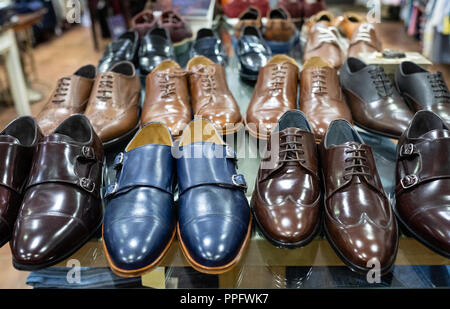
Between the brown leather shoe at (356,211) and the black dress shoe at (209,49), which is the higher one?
the black dress shoe at (209,49)

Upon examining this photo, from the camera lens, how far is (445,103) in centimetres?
94

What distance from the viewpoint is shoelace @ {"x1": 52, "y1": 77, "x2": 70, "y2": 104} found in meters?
1.02

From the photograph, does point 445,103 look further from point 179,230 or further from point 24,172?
point 24,172

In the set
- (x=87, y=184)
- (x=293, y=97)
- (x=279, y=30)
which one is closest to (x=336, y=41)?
(x=279, y=30)

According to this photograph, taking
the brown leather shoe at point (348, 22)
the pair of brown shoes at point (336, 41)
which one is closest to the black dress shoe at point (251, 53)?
the pair of brown shoes at point (336, 41)

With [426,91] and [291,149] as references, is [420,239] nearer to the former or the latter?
[291,149]

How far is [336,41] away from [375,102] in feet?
1.80

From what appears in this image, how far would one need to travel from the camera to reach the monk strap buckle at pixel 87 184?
2.28 ft

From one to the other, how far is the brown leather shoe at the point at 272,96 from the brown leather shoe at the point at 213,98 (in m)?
0.05

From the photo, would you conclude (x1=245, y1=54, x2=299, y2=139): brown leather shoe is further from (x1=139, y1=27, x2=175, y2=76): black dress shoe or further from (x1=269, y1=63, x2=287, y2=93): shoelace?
(x1=139, y1=27, x2=175, y2=76): black dress shoe

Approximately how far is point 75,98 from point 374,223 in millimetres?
852

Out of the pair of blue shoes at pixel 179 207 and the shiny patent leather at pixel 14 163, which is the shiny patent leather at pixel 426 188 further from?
the shiny patent leather at pixel 14 163

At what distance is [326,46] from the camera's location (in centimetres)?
141

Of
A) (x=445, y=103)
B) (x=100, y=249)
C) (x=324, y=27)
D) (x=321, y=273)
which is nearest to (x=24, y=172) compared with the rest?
(x=100, y=249)
